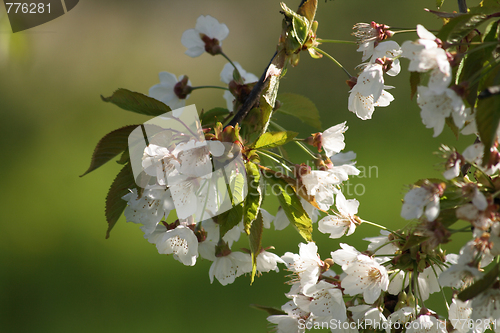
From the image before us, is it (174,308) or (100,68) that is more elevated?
(100,68)

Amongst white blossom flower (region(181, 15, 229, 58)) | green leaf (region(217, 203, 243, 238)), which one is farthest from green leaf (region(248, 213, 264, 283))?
white blossom flower (region(181, 15, 229, 58))

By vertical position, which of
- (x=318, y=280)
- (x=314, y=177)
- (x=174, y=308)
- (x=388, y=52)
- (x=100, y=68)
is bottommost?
(x=174, y=308)

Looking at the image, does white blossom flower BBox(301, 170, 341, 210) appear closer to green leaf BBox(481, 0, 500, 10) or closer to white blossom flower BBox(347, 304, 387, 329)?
white blossom flower BBox(347, 304, 387, 329)

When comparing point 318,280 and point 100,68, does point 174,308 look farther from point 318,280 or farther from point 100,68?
point 100,68

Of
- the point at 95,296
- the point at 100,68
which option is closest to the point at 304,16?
the point at 95,296

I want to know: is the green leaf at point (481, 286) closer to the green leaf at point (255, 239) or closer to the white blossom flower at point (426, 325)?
the white blossom flower at point (426, 325)

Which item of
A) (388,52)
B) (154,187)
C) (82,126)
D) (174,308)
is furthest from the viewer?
(82,126)

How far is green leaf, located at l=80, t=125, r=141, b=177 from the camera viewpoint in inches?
20.5

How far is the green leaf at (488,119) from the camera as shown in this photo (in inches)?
13.5

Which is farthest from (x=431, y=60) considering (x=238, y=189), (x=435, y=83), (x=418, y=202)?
(x=238, y=189)

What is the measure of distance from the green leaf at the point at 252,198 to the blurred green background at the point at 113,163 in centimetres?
56

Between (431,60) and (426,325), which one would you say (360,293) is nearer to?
(426,325)

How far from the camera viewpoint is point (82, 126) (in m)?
2.22

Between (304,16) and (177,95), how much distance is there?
28 centimetres
